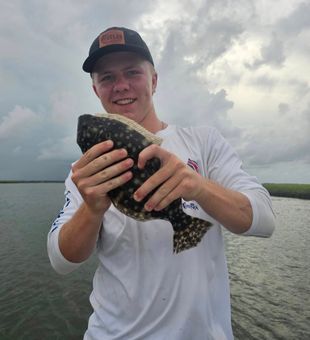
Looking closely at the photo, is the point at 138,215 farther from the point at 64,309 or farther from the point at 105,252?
the point at 64,309

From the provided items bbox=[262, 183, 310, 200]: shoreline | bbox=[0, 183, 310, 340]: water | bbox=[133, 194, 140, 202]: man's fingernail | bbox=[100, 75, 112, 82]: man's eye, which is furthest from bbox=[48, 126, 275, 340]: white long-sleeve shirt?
bbox=[262, 183, 310, 200]: shoreline

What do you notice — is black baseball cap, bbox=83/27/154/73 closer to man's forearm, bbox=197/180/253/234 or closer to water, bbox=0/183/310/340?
man's forearm, bbox=197/180/253/234

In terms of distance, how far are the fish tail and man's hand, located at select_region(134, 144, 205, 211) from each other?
0.57 meters

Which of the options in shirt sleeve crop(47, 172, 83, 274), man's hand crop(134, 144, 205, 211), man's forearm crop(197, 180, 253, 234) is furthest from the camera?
shirt sleeve crop(47, 172, 83, 274)

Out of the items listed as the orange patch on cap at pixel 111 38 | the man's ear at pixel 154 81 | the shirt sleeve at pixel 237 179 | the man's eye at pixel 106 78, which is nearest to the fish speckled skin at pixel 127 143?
the shirt sleeve at pixel 237 179

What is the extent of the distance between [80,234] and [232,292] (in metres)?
15.0

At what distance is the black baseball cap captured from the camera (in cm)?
381

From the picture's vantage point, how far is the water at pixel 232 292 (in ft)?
42.6

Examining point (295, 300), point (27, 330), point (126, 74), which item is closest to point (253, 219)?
point (126, 74)

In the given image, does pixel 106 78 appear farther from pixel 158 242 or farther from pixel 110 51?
pixel 158 242

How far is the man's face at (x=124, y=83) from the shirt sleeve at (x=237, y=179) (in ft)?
3.13

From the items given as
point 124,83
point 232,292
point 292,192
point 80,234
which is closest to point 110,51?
point 124,83

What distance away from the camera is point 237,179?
348 cm

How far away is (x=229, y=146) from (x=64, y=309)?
1355 centimetres
